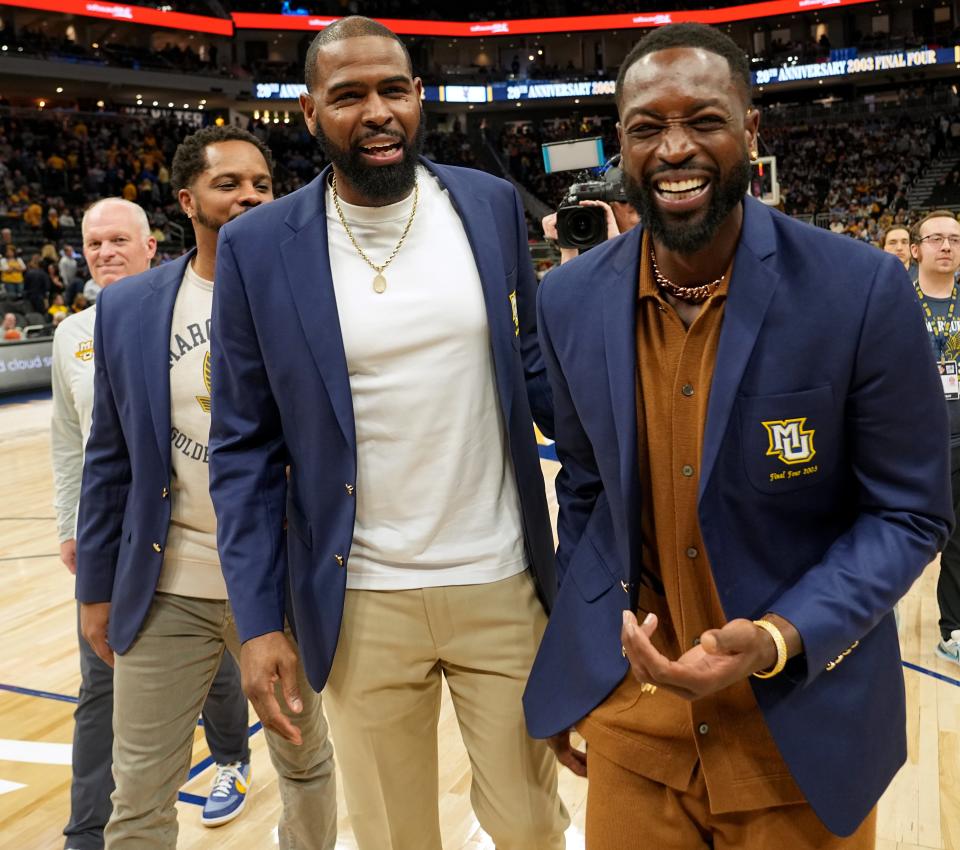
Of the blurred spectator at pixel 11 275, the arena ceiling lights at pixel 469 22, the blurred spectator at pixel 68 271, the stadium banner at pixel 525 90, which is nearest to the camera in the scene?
the blurred spectator at pixel 11 275

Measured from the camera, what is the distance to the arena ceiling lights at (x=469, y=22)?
26078 millimetres

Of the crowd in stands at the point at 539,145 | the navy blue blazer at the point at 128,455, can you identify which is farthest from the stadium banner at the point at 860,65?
the navy blue blazer at the point at 128,455

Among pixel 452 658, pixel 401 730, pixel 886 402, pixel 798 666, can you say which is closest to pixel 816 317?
pixel 886 402

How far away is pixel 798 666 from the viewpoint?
1356 millimetres

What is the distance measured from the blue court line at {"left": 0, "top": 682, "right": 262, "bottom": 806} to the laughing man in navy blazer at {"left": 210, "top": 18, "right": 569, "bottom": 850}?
59.0 inches

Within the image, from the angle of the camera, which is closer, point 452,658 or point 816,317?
point 816,317

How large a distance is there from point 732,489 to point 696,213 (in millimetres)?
394

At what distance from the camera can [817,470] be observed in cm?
138

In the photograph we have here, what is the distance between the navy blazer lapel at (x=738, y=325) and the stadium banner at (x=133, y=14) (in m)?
24.8

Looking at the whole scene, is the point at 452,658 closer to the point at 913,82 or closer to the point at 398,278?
the point at 398,278

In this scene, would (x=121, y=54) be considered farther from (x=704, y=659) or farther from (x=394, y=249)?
(x=704, y=659)

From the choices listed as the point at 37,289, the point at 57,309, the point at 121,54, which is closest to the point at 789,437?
the point at 37,289

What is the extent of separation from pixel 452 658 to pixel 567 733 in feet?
1.08

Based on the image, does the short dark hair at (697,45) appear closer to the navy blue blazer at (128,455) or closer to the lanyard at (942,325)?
the navy blue blazer at (128,455)
